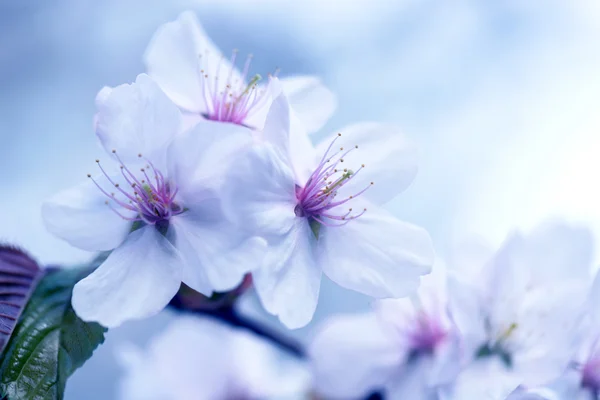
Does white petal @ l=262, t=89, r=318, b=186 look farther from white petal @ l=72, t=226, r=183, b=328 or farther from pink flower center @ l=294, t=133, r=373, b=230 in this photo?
white petal @ l=72, t=226, r=183, b=328

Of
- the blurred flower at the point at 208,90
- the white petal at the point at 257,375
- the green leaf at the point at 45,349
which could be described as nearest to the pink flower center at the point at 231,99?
the blurred flower at the point at 208,90

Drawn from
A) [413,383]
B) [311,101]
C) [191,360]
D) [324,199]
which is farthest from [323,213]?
[191,360]

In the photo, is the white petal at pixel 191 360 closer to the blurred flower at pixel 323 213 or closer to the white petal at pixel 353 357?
the white petal at pixel 353 357

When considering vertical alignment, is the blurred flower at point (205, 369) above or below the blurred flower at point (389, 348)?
below

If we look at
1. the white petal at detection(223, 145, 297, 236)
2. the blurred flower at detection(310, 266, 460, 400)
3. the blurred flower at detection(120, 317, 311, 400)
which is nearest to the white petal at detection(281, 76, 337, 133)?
the white petal at detection(223, 145, 297, 236)

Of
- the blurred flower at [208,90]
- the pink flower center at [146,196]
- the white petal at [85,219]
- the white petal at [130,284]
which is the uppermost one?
the blurred flower at [208,90]

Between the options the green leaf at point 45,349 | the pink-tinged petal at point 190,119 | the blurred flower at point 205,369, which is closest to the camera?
the green leaf at point 45,349

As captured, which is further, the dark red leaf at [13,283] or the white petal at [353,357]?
the white petal at [353,357]
